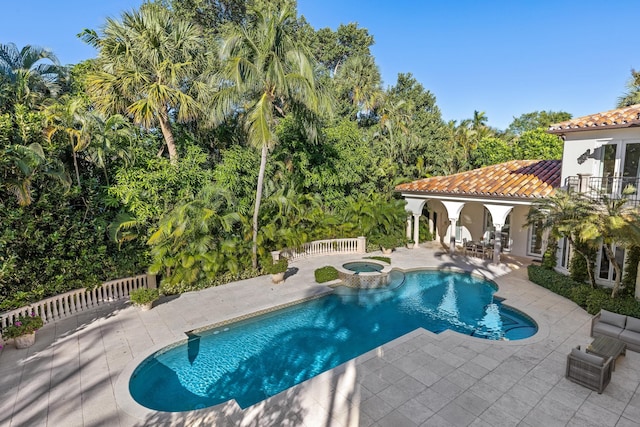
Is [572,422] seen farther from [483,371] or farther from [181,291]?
[181,291]

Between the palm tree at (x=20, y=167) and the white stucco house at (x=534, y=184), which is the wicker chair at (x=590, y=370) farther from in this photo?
the palm tree at (x=20, y=167)

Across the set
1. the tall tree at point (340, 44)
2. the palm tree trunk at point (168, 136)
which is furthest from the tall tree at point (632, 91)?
the palm tree trunk at point (168, 136)

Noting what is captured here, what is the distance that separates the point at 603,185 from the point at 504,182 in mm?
5172

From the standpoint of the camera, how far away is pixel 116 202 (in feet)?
43.0

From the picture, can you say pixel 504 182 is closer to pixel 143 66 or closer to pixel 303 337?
pixel 303 337

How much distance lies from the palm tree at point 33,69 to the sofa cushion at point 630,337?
69.3ft

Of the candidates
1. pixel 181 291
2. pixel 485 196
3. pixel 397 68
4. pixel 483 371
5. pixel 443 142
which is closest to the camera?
pixel 483 371

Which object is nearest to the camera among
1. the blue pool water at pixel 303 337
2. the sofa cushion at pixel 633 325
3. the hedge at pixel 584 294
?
the blue pool water at pixel 303 337

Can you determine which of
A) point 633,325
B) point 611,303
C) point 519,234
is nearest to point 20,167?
point 633,325

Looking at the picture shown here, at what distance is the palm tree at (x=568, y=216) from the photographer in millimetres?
11469

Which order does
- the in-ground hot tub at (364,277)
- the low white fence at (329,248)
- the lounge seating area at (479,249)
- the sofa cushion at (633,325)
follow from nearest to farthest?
the sofa cushion at (633,325) → the in-ground hot tub at (364,277) → the low white fence at (329,248) → the lounge seating area at (479,249)

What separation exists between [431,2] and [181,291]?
2200 centimetres

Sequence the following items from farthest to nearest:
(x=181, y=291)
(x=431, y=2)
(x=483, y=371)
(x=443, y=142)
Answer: (x=443, y=142)
(x=431, y=2)
(x=181, y=291)
(x=483, y=371)

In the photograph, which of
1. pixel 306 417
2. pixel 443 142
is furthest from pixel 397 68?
pixel 306 417
